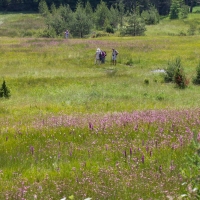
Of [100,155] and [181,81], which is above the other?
[100,155]

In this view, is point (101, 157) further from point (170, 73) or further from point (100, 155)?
point (170, 73)

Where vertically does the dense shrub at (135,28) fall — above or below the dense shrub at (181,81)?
above

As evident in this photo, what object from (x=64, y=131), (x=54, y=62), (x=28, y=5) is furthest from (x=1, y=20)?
(x=64, y=131)

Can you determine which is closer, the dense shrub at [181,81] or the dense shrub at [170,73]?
the dense shrub at [181,81]

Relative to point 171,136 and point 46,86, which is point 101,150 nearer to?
point 171,136

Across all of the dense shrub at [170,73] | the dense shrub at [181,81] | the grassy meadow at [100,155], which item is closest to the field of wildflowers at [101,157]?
the grassy meadow at [100,155]

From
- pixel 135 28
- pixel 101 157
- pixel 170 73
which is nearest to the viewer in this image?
pixel 101 157

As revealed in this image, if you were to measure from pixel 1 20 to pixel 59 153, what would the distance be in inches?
5495

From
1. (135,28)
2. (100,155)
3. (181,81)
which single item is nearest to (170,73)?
(181,81)

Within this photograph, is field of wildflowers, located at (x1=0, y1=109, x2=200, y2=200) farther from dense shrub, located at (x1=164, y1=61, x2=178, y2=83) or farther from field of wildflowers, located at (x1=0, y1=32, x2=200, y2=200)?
dense shrub, located at (x1=164, y1=61, x2=178, y2=83)

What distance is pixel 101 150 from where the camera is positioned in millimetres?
7410

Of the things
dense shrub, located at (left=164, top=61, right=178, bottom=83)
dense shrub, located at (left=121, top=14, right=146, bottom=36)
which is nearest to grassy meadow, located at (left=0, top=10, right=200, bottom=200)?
dense shrub, located at (left=164, top=61, right=178, bottom=83)

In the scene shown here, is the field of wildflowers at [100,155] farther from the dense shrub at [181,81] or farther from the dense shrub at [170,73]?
the dense shrub at [170,73]

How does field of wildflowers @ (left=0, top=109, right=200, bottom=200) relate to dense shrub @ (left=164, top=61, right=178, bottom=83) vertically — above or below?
above
